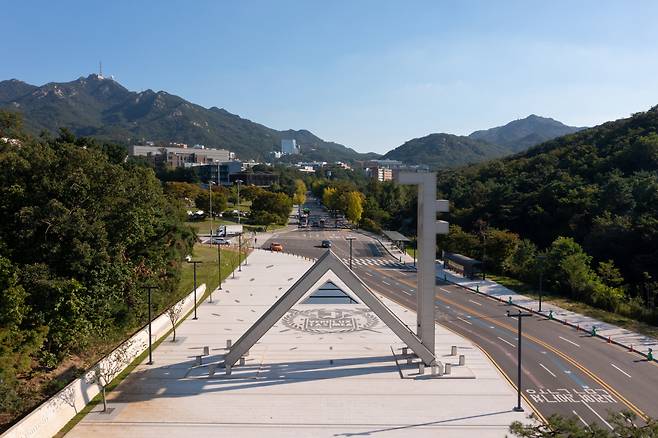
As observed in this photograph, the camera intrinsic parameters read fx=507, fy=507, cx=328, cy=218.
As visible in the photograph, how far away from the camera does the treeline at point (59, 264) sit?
65.7 feet

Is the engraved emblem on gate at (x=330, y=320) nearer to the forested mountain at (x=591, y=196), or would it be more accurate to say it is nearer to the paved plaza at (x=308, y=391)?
→ the paved plaza at (x=308, y=391)

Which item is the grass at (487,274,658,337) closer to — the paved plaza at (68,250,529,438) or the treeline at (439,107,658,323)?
the treeline at (439,107,658,323)

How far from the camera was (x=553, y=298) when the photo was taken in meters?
38.5

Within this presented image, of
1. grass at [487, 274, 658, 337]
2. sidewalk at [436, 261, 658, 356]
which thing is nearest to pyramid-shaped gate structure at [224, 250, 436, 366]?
sidewalk at [436, 261, 658, 356]

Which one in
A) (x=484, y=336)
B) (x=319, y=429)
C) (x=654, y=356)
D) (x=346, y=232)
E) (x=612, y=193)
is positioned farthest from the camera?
(x=346, y=232)

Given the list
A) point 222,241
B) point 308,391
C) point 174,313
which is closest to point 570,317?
point 308,391

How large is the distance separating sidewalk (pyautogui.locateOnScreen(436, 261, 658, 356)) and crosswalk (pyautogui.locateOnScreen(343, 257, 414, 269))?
6.63 metres

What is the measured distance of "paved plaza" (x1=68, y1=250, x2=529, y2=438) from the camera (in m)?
17.7

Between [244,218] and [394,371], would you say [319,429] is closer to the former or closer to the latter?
[394,371]

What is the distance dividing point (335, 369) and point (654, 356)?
52.5ft

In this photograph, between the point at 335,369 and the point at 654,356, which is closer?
the point at 335,369

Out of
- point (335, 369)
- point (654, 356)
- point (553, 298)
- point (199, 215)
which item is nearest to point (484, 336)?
point (654, 356)

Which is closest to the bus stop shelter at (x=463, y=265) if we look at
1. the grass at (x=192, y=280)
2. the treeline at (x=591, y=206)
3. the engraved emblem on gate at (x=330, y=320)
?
the treeline at (x=591, y=206)

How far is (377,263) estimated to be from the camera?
55.2 meters
